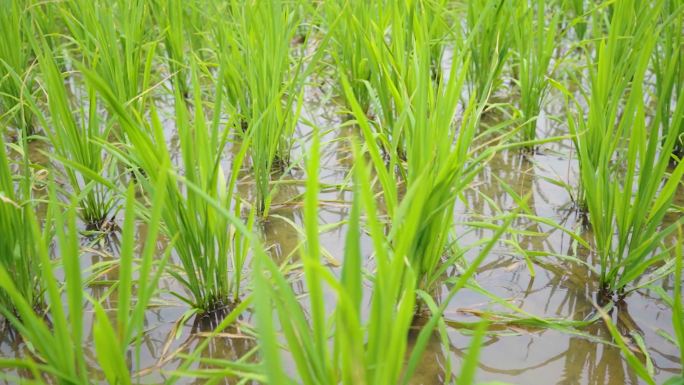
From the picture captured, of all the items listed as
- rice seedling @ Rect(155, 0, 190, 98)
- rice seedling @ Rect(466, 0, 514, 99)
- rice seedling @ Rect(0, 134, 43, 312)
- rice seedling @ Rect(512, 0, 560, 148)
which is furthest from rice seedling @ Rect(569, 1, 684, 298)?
rice seedling @ Rect(155, 0, 190, 98)

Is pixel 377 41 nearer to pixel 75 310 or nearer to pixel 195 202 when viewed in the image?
pixel 195 202

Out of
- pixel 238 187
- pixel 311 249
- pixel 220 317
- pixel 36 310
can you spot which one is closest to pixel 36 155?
pixel 238 187

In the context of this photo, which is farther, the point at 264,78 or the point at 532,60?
the point at 532,60

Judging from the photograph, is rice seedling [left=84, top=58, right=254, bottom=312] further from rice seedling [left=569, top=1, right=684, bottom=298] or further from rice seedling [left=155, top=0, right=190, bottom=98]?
rice seedling [left=155, top=0, right=190, bottom=98]

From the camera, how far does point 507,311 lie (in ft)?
4.02

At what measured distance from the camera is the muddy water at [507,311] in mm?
1093

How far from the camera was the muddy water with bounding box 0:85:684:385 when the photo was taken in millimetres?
1093

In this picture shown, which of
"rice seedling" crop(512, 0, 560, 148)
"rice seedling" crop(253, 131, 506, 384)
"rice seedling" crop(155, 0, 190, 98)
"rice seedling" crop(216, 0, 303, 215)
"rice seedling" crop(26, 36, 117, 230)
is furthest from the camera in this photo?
"rice seedling" crop(155, 0, 190, 98)

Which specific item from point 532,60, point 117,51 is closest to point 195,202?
point 117,51

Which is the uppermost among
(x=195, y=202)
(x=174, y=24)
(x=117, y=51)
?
(x=174, y=24)

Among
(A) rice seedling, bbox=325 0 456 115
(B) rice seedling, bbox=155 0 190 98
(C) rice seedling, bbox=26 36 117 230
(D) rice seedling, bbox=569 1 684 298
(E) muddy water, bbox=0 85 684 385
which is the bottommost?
(E) muddy water, bbox=0 85 684 385

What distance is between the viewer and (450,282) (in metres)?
1.26

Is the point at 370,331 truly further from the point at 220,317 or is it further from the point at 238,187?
the point at 238,187

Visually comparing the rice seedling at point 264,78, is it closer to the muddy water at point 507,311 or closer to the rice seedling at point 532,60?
the muddy water at point 507,311
